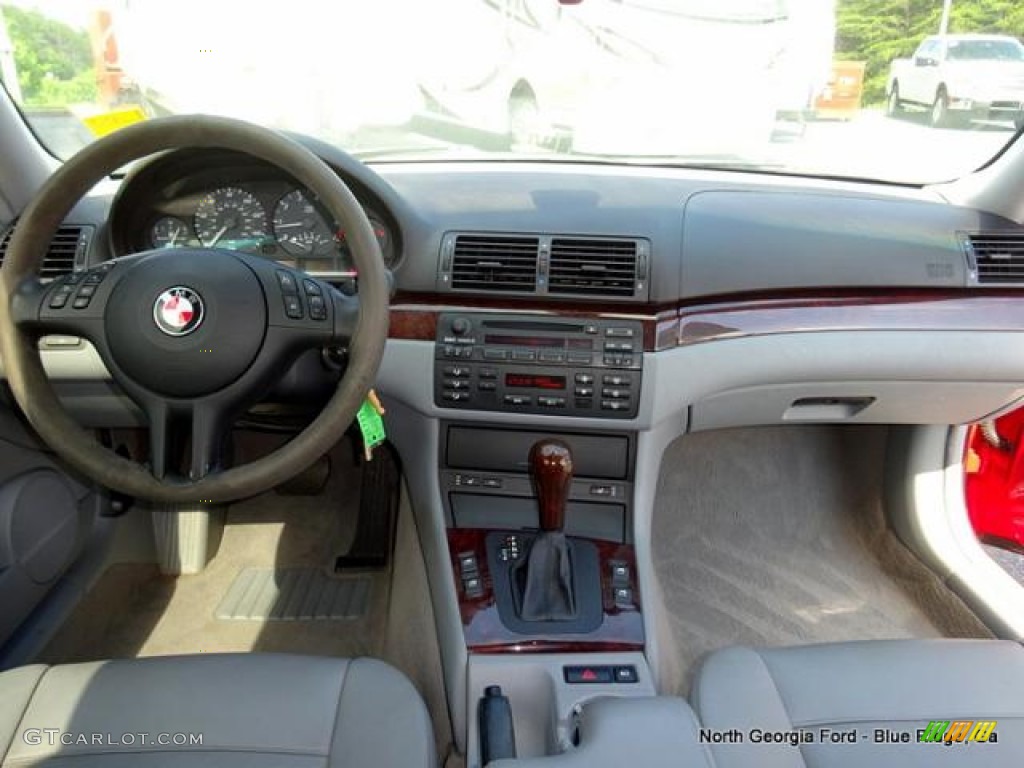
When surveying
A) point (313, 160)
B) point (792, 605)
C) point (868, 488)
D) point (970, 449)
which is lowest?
point (792, 605)

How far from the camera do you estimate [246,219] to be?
6.10ft

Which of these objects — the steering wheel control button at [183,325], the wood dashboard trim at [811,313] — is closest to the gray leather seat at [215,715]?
the steering wheel control button at [183,325]

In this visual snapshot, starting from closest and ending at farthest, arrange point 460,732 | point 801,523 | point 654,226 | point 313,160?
1. point 313,160
2. point 460,732
3. point 654,226
4. point 801,523

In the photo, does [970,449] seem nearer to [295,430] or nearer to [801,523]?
[801,523]

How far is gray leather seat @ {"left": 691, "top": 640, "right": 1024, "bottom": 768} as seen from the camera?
1.25 metres

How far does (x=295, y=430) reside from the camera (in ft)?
6.61

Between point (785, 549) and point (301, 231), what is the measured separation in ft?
5.58

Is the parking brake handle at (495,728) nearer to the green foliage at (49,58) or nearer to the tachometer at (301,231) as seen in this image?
the tachometer at (301,231)

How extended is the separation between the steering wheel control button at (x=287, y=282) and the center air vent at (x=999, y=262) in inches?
59.7

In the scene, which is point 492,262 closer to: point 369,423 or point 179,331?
point 369,423

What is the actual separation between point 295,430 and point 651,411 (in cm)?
84

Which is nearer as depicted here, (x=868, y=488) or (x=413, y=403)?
(x=413, y=403)

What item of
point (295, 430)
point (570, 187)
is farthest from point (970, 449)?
point (295, 430)

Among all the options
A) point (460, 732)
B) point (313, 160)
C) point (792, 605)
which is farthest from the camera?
point (792, 605)
